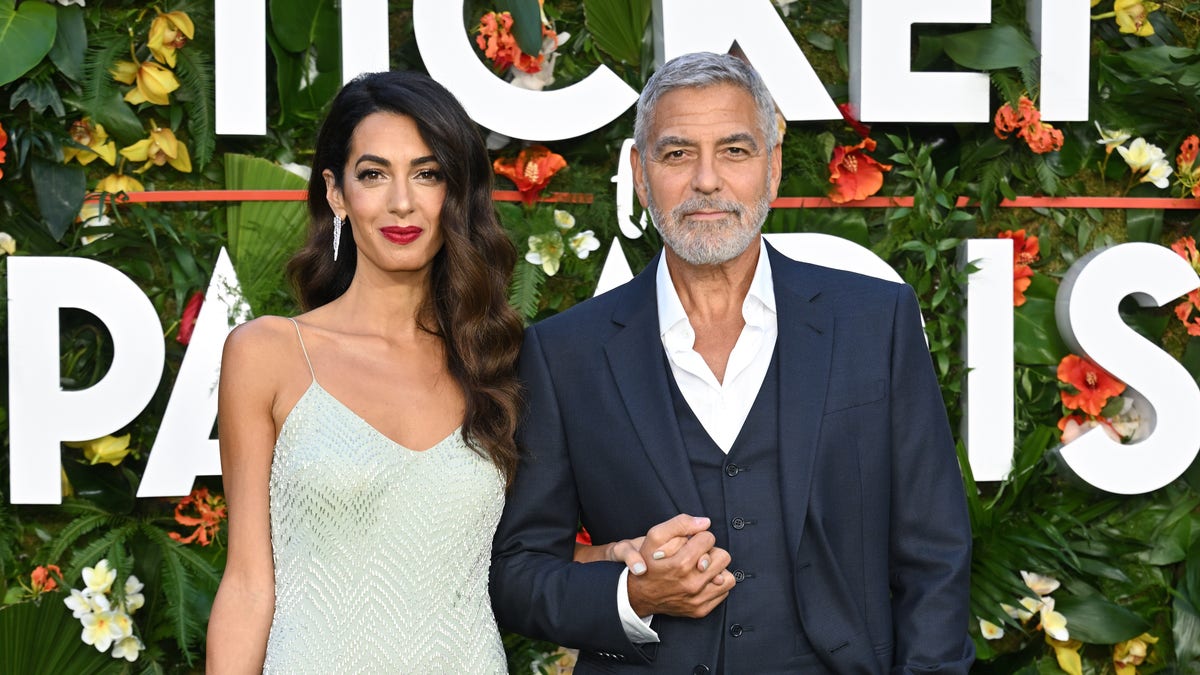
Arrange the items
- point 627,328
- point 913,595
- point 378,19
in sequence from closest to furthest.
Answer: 1. point 913,595
2. point 627,328
3. point 378,19

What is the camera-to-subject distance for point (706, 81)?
7.90 ft

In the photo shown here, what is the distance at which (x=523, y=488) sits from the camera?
246 cm

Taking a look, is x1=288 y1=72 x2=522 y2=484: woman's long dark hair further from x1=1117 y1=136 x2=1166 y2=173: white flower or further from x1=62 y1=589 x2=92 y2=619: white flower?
x1=1117 y1=136 x2=1166 y2=173: white flower

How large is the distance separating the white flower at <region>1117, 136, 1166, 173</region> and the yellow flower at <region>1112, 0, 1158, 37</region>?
12.2 inches

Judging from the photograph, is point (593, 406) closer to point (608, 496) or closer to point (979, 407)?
point (608, 496)

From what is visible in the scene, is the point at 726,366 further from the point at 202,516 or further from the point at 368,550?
the point at 202,516

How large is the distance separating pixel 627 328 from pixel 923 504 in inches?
23.8

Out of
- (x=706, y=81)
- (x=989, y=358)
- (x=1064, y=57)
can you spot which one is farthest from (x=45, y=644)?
(x=1064, y=57)

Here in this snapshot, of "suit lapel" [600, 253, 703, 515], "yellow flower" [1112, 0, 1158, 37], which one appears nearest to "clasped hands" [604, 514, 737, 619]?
"suit lapel" [600, 253, 703, 515]

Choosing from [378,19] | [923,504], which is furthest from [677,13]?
[923,504]

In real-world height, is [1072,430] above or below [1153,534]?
above

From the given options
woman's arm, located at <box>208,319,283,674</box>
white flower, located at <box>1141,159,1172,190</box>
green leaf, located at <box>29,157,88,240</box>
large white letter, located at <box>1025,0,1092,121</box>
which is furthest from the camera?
white flower, located at <box>1141,159,1172,190</box>

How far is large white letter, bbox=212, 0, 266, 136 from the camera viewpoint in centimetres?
362

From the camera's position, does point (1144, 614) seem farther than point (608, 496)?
Yes
